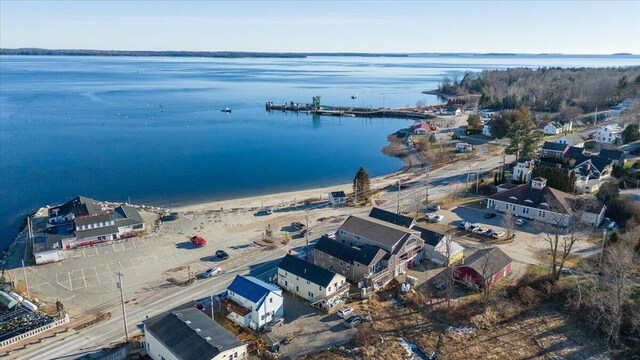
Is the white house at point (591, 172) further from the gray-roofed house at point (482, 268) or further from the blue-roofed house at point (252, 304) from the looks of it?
the blue-roofed house at point (252, 304)

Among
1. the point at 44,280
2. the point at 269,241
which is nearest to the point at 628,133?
the point at 269,241

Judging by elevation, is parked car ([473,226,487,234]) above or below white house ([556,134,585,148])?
below

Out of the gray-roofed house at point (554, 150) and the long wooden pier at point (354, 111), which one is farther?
the long wooden pier at point (354, 111)

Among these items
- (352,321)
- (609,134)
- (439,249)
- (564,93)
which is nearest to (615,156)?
(609,134)

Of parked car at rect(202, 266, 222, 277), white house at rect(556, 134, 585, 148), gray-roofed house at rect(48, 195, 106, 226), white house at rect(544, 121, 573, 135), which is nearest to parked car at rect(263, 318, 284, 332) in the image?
parked car at rect(202, 266, 222, 277)

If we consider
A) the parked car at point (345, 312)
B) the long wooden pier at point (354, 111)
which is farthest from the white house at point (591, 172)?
the long wooden pier at point (354, 111)

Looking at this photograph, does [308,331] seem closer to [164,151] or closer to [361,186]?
[361,186]

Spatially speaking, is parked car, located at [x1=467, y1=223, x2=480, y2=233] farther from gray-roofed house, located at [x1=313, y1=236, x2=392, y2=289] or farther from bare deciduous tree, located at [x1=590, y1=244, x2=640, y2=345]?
gray-roofed house, located at [x1=313, y1=236, x2=392, y2=289]
